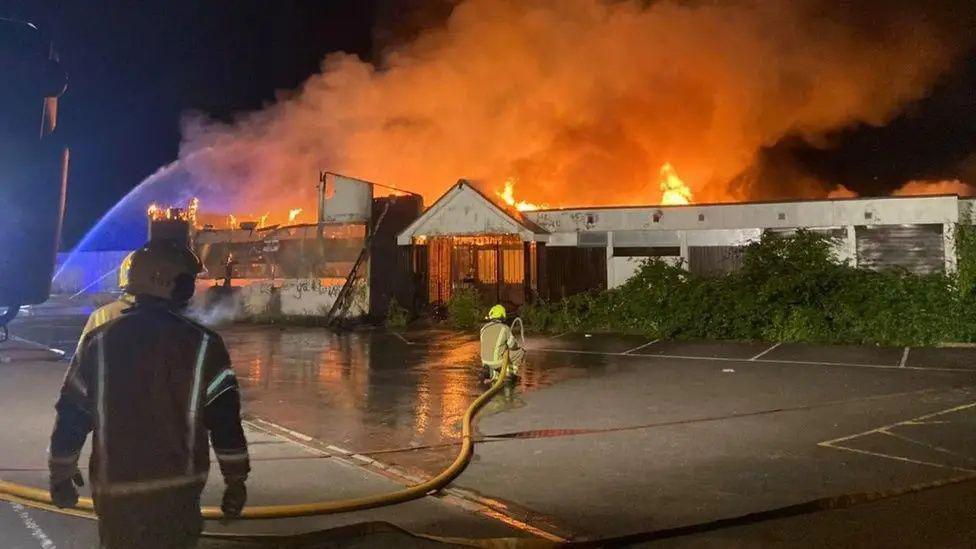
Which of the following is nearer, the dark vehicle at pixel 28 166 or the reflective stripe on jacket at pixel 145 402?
the dark vehicle at pixel 28 166

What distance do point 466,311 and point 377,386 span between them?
7801 mm

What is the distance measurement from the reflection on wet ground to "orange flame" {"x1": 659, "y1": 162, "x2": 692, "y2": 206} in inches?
409

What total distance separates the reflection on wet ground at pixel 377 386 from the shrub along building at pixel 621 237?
3364 millimetres

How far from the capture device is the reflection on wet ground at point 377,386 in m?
7.28

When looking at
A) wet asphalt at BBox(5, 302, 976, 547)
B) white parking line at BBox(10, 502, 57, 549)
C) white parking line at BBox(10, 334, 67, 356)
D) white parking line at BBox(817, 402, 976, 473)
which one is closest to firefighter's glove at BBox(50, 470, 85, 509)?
white parking line at BBox(10, 502, 57, 549)

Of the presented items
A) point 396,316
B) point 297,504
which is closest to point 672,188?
point 396,316

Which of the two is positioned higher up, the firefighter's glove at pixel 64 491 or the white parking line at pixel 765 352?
the firefighter's glove at pixel 64 491

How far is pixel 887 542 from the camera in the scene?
4359 mm

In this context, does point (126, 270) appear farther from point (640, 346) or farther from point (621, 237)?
point (621, 237)

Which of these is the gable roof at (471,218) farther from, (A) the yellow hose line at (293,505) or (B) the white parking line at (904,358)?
(A) the yellow hose line at (293,505)

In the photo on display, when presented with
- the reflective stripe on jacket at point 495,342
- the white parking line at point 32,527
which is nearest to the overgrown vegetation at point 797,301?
the reflective stripe on jacket at point 495,342

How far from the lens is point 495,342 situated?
966 cm

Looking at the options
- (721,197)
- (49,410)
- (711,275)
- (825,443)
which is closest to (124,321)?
(825,443)

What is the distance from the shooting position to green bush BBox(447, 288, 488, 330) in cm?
1778
